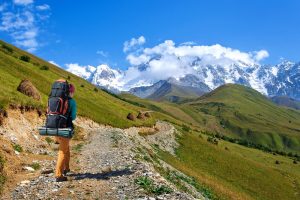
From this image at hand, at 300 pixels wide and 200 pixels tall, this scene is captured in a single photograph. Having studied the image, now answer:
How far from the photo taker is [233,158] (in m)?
87.2

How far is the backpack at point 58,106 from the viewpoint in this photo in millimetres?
20797

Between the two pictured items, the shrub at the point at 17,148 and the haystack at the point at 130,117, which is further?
the haystack at the point at 130,117

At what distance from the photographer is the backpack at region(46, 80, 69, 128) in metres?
20.8

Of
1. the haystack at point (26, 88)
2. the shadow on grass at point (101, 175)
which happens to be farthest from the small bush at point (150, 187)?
the haystack at point (26, 88)

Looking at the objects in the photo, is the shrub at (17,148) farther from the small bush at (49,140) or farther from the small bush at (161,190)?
the small bush at (161,190)

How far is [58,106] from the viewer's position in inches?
819

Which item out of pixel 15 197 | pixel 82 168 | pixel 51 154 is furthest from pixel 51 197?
pixel 51 154

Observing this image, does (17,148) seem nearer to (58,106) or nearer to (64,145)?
(64,145)

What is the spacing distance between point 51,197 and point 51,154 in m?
13.5

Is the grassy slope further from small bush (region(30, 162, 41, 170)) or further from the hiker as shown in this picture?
the hiker

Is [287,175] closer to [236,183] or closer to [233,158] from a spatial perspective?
[233,158]

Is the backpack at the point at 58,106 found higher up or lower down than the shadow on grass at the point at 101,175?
higher up

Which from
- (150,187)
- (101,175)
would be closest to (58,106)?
(101,175)

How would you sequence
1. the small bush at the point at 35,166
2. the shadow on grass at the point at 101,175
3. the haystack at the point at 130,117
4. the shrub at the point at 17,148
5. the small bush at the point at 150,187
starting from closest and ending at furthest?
1. the small bush at the point at 150,187
2. the shadow on grass at the point at 101,175
3. the small bush at the point at 35,166
4. the shrub at the point at 17,148
5. the haystack at the point at 130,117
